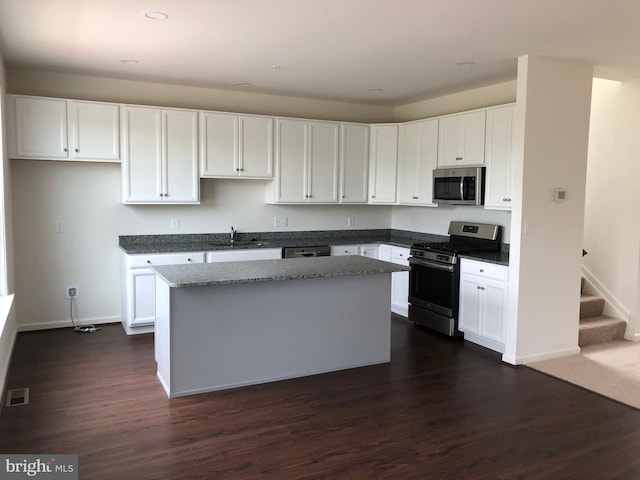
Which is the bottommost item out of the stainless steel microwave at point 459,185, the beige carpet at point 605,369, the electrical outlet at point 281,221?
the beige carpet at point 605,369

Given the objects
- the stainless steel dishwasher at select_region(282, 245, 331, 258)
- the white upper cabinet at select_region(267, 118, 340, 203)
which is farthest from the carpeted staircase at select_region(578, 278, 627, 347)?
the white upper cabinet at select_region(267, 118, 340, 203)

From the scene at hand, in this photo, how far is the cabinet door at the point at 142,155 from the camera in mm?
5215

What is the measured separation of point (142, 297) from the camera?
202 inches

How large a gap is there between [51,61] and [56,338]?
2.60 m

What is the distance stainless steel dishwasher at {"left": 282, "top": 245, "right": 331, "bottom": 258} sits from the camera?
5801mm

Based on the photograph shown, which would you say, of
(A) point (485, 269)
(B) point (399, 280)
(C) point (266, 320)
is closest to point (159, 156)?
(C) point (266, 320)

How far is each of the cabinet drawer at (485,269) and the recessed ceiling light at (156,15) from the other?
132 inches

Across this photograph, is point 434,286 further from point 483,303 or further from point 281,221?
point 281,221

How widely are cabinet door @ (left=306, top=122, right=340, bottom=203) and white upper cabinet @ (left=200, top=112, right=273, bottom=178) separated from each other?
1.71 feet

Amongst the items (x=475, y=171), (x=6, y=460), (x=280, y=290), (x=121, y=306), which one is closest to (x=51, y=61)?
(x=121, y=306)

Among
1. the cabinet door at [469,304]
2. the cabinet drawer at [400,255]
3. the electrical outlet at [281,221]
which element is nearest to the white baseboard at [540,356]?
the cabinet door at [469,304]

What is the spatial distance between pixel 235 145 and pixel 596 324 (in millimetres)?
4185

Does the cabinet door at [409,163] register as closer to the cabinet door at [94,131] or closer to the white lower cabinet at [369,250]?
the white lower cabinet at [369,250]

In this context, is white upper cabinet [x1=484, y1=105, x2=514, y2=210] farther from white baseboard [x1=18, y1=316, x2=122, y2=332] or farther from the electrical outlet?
white baseboard [x1=18, y1=316, x2=122, y2=332]
